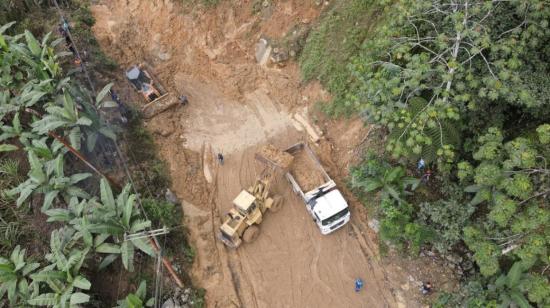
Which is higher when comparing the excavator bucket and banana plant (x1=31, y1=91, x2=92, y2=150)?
banana plant (x1=31, y1=91, x2=92, y2=150)

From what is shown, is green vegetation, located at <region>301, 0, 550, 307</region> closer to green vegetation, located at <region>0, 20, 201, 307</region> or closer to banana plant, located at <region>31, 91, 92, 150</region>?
green vegetation, located at <region>0, 20, 201, 307</region>

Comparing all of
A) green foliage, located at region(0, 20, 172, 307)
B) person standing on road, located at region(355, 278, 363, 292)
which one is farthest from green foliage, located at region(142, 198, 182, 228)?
person standing on road, located at region(355, 278, 363, 292)

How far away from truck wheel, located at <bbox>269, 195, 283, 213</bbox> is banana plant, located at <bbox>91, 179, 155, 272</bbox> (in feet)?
17.3

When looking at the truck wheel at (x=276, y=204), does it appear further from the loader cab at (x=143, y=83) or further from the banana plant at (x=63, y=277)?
the loader cab at (x=143, y=83)

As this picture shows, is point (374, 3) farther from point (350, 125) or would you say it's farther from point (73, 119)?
point (73, 119)

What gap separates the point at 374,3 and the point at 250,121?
783 cm

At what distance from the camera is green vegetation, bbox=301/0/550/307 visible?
1054 centimetres

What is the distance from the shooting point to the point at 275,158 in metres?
15.9

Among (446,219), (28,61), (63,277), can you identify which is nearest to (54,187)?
(63,277)

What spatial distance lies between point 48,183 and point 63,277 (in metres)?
3.77

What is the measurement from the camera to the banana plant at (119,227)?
12.3 m

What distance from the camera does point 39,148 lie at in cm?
1403

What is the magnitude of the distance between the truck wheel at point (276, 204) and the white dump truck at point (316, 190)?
77 centimetres

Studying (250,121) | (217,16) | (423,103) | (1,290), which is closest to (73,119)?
(1,290)
